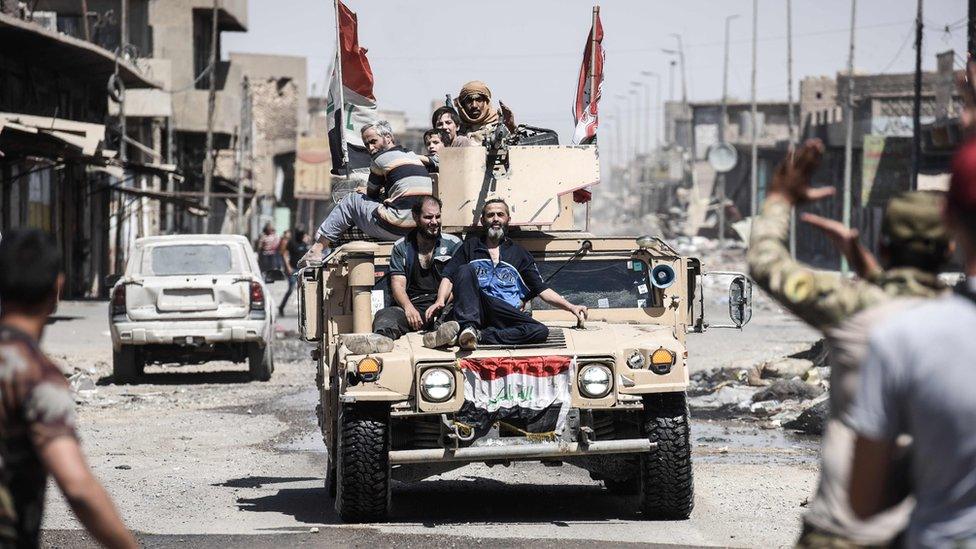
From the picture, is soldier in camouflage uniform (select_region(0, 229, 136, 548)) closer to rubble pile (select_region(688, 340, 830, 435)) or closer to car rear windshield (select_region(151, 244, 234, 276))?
rubble pile (select_region(688, 340, 830, 435))

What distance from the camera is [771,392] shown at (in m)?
17.4

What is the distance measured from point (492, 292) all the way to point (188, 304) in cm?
946

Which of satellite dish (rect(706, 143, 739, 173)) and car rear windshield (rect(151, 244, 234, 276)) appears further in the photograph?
satellite dish (rect(706, 143, 739, 173))

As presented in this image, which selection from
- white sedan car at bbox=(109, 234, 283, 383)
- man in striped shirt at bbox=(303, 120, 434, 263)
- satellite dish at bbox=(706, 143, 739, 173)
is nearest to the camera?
man in striped shirt at bbox=(303, 120, 434, 263)

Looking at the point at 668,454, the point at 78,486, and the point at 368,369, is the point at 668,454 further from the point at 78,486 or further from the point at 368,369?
the point at 78,486

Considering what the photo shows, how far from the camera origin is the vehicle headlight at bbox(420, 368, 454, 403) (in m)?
8.88


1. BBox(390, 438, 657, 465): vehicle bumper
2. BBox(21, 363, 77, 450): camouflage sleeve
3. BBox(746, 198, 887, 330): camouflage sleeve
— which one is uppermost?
BBox(746, 198, 887, 330): camouflage sleeve

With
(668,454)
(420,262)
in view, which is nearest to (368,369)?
(420,262)

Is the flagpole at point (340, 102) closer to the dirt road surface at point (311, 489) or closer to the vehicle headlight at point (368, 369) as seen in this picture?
the dirt road surface at point (311, 489)

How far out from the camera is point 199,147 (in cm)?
5294

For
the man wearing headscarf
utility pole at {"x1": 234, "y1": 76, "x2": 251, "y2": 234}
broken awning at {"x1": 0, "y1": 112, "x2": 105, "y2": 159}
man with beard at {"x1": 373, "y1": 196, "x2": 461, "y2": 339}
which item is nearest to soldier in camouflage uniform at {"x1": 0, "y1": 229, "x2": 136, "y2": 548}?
man with beard at {"x1": 373, "y1": 196, "x2": 461, "y2": 339}

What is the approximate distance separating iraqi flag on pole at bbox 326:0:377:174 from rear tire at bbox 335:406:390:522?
Result: 3.78 metres

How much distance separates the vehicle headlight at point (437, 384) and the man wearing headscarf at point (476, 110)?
3057 millimetres

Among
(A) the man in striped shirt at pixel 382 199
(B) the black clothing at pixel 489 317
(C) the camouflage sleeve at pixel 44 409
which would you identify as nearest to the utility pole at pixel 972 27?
(A) the man in striped shirt at pixel 382 199
